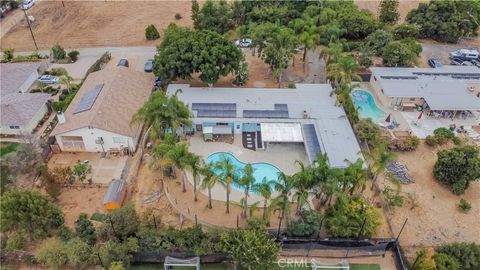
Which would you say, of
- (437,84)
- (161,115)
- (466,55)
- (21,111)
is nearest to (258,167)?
(161,115)

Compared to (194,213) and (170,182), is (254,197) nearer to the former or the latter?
(194,213)

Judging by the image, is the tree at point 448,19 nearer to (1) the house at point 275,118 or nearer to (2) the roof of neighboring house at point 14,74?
(1) the house at point 275,118

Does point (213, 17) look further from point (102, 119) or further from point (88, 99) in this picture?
point (102, 119)

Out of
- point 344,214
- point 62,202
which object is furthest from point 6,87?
point 344,214

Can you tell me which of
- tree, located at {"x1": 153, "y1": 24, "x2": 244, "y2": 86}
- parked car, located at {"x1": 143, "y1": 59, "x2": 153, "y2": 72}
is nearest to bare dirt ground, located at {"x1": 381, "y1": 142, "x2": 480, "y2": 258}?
tree, located at {"x1": 153, "y1": 24, "x2": 244, "y2": 86}
